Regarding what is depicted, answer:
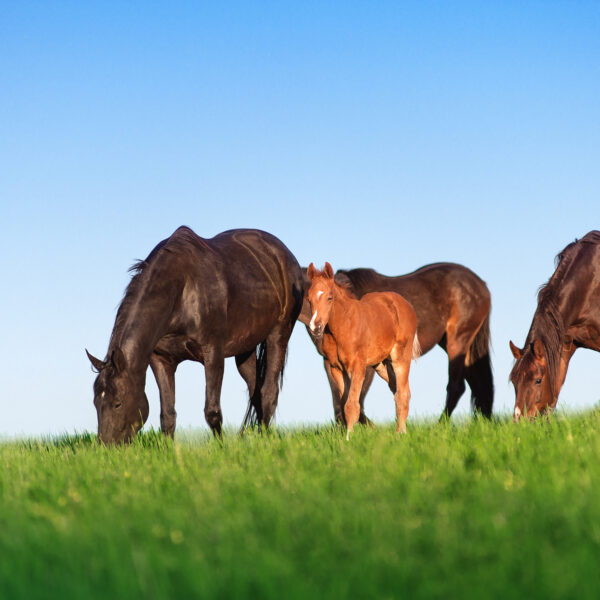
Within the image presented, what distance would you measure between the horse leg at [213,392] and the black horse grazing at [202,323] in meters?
0.01

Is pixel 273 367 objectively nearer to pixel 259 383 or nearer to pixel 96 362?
pixel 259 383

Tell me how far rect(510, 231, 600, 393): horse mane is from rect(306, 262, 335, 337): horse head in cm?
282

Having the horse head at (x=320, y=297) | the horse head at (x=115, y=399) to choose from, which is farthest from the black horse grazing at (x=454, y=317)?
the horse head at (x=115, y=399)

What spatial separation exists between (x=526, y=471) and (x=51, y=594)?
11.8 ft

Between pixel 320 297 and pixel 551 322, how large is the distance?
3.81 meters

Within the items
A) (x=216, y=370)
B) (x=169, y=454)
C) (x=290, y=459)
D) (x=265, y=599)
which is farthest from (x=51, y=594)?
(x=216, y=370)

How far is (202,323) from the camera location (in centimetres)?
961

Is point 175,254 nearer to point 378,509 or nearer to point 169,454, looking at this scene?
point 169,454

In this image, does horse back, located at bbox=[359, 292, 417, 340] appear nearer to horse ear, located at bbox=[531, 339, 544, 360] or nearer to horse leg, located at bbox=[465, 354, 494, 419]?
horse ear, located at bbox=[531, 339, 544, 360]

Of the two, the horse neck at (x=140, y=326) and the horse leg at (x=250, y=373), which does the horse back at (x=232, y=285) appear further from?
the horse leg at (x=250, y=373)

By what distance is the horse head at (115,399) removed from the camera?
8156 millimetres

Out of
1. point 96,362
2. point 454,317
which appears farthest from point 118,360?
point 454,317

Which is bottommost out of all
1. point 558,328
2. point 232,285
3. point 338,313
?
point 558,328

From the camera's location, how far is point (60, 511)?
17.9ft
